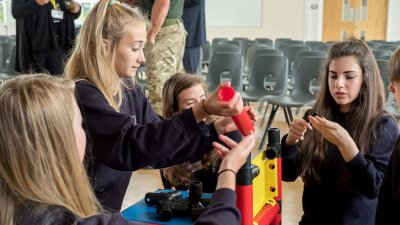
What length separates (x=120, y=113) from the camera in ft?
5.37

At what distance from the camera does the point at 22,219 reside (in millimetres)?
1017

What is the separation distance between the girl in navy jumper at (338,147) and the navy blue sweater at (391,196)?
22cm

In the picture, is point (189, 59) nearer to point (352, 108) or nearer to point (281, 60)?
point (281, 60)

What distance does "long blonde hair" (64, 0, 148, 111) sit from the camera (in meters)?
1.76

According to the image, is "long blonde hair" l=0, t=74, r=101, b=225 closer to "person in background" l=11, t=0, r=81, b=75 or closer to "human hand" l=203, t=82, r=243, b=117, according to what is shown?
"human hand" l=203, t=82, r=243, b=117

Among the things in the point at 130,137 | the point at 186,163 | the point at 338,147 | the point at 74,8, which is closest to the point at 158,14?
the point at 74,8

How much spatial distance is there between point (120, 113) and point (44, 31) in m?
2.84

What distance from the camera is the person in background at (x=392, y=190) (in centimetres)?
159

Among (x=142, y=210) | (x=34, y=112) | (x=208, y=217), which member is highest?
(x=34, y=112)

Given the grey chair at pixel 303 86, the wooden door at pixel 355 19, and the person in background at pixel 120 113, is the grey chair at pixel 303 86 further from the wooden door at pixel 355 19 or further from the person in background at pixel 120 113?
the wooden door at pixel 355 19

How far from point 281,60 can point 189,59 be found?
1.58 m

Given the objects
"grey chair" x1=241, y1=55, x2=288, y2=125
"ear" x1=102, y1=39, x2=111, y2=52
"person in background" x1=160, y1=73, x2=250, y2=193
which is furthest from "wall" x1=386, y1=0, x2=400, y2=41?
"ear" x1=102, y1=39, x2=111, y2=52

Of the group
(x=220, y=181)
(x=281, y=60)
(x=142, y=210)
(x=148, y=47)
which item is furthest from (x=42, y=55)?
(x=220, y=181)

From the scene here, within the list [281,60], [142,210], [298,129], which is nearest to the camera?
[142,210]
